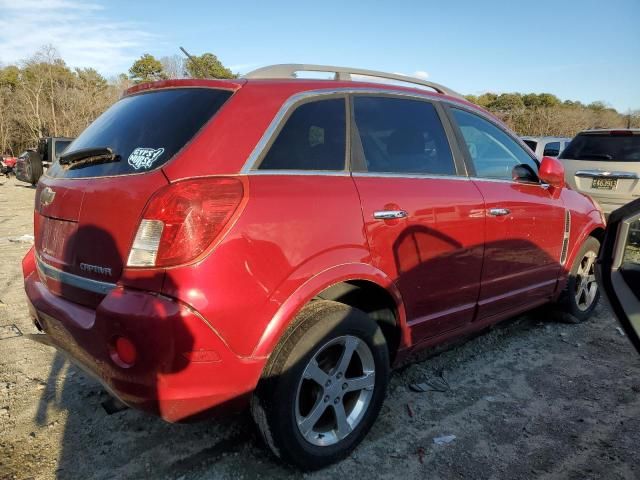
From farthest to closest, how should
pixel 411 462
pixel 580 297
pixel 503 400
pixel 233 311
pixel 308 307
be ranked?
pixel 580 297, pixel 503 400, pixel 411 462, pixel 308 307, pixel 233 311

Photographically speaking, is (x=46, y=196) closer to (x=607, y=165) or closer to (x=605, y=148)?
(x=607, y=165)

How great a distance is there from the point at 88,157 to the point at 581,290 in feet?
13.9

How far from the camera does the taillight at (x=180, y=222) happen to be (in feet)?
6.15

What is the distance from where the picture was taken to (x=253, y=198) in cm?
202

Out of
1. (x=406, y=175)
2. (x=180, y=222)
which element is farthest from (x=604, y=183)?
(x=180, y=222)

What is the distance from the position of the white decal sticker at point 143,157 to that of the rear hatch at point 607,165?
22.2ft

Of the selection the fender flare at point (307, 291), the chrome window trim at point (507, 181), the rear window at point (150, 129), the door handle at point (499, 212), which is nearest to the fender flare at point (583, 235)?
the chrome window trim at point (507, 181)

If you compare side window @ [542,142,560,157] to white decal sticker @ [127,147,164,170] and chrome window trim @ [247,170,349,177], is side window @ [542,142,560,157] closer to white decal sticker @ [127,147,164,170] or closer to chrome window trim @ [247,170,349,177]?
chrome window trim @ [247,170,349,177]

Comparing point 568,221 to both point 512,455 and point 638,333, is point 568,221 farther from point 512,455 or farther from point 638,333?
point 638,333

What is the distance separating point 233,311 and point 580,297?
3807mm

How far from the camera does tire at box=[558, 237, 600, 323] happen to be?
4.32m

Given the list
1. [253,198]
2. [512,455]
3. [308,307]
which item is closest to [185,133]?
[253,198]

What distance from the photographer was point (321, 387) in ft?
7.73

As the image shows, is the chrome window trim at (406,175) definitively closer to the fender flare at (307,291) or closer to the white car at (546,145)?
the fender flare at (307,291)
